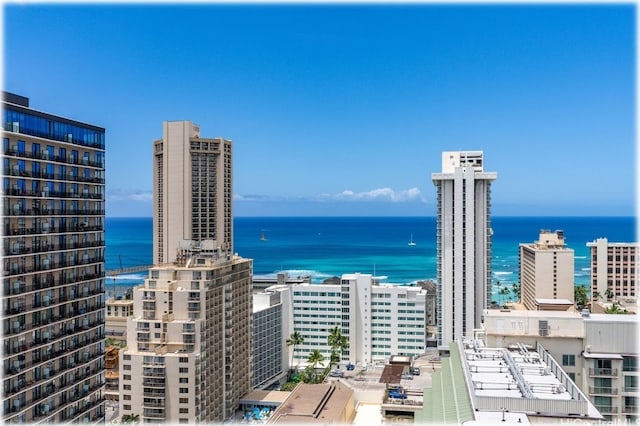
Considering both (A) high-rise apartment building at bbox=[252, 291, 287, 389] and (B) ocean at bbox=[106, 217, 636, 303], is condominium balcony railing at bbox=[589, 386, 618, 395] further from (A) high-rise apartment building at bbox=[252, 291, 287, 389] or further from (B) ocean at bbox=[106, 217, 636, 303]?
(B) ocean at bbox=[106, 217, 636, 303]

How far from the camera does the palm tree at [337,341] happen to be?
1087 inches

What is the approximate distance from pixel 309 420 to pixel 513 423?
10311 millimetres

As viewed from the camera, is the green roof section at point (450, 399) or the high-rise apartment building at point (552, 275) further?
the high-rise apartment building at point (552, 275)

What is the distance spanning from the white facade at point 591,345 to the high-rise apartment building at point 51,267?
8524mm

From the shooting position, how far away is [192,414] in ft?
55.8

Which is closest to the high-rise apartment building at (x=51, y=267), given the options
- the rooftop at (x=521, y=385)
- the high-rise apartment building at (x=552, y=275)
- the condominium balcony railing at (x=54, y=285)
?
the condominium balcony railing at (x=54, y=285)

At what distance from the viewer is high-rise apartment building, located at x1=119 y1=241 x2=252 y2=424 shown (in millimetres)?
17000

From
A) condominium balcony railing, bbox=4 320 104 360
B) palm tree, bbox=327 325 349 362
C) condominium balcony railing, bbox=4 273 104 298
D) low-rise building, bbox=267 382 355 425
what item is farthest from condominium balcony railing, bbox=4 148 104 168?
palm tree, bbox=327 325 349 362

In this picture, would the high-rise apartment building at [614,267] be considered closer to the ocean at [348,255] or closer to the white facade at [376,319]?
the ocean at [348,255]

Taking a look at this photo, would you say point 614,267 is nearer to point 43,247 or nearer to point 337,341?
point 337,341

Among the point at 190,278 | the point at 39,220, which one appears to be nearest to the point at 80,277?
the point at 39,220

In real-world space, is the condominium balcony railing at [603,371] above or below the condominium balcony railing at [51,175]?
below

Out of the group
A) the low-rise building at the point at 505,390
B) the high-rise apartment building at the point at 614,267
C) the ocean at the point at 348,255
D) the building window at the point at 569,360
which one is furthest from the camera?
the ocean at the point at 348,255

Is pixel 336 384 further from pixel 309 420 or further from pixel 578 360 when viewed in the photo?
pixel 578 360
